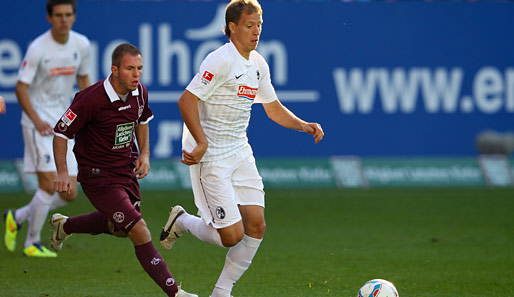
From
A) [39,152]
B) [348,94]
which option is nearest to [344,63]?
[348,94]

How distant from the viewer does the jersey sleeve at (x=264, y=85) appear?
253 inches

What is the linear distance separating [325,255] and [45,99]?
3.05m

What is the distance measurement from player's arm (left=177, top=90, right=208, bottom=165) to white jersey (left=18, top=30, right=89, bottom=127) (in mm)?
A: 2951

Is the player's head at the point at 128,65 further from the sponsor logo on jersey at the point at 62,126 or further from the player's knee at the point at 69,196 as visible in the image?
the player's knee at the point at 69,196

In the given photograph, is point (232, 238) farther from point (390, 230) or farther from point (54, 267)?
point (390, 230)

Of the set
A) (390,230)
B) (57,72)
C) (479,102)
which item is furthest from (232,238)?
(479,102)

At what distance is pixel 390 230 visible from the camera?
34.0 feet

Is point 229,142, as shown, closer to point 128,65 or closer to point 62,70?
point 128,65

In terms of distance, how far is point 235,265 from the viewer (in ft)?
20.3

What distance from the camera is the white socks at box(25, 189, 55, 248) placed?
8.41m

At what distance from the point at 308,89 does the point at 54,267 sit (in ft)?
24.2

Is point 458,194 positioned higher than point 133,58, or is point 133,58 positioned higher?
point 133,58

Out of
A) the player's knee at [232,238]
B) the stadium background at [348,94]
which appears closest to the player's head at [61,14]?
the player's knee at [232,238]

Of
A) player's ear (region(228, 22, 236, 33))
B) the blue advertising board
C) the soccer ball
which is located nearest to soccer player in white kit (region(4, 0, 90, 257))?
player's ear (region(228, 22, 236, 33))
